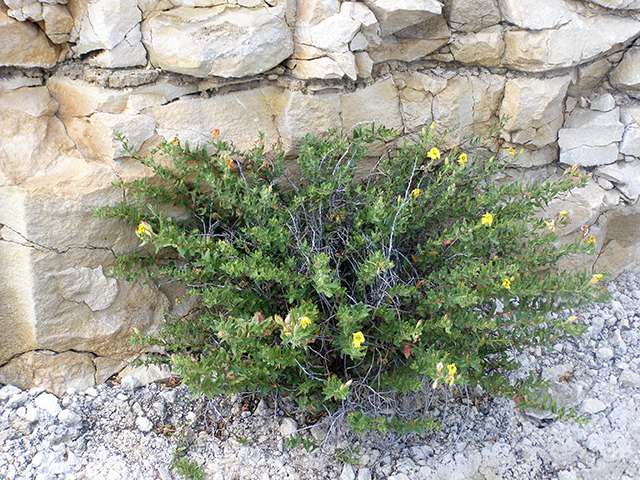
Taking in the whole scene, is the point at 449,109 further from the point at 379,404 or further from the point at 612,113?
the point at 379,404

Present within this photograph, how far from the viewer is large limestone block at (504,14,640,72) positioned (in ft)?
10.2

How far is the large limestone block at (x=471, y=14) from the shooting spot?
305 centimetres

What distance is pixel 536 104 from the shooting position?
127 inches

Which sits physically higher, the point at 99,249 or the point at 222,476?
the point at 99,249

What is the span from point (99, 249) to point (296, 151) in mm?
1148

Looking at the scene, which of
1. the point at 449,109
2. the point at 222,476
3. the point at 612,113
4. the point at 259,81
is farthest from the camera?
the point at 612,113

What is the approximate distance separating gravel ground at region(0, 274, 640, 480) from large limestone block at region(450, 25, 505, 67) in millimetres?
1738

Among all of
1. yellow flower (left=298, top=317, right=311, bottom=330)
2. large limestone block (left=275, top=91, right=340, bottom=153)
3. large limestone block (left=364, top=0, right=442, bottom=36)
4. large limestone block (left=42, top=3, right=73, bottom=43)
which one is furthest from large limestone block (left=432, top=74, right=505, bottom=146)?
large limestone block (left=42, top=3, right=73, bottom=43)

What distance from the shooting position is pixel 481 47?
10.3ft

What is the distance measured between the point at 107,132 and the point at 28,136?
37 cm

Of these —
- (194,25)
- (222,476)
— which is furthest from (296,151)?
(222,476)

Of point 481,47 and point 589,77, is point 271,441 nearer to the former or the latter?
point 481,47

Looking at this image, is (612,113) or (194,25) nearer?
(194,25)

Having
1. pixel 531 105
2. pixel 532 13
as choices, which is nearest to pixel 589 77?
pixel 531 105
